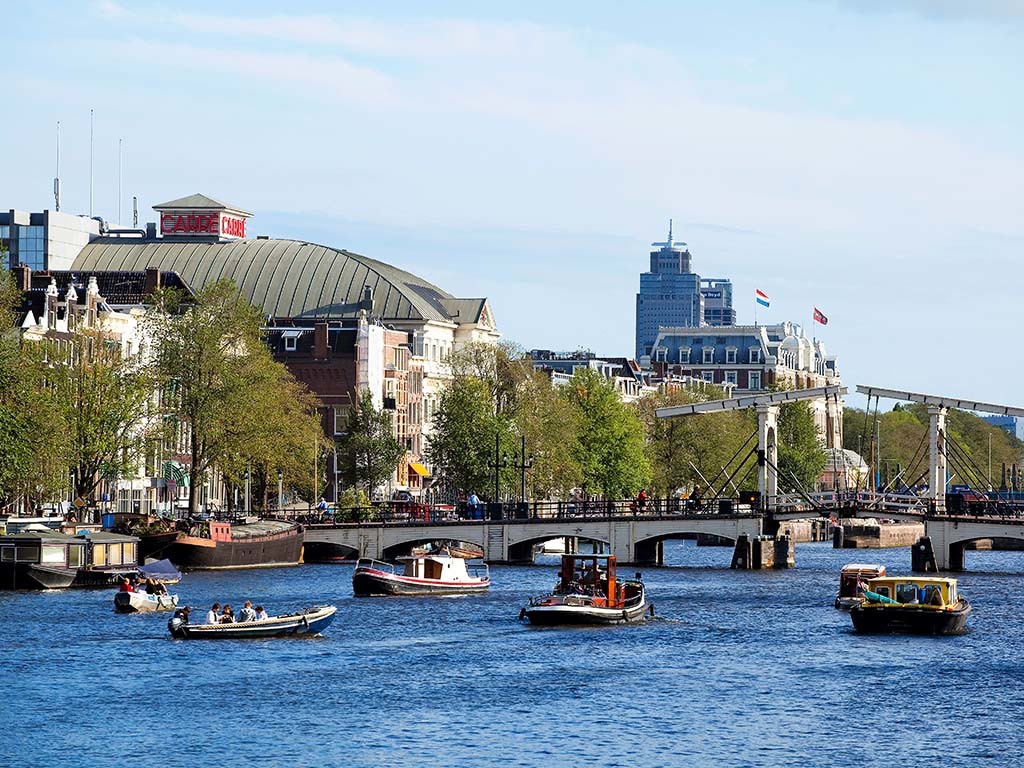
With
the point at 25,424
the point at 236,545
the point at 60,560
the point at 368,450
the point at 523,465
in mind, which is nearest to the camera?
the point at 60,560

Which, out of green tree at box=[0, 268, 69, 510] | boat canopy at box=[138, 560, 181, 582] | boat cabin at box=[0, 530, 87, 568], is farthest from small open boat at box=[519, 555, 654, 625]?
green tree at box=[0, 268, 69, 510]

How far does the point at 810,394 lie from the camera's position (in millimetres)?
157625

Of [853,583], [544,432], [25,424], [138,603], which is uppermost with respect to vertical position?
[544,432]

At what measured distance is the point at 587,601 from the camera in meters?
103

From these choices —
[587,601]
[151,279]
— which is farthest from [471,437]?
[587,601]

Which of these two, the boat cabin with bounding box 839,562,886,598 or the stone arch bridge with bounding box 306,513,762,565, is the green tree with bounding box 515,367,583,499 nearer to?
the stone arch bridge with bounding box 306,513,762,565

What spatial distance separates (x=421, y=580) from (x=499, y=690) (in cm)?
4035

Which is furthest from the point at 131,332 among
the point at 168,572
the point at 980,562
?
the point at 980,562

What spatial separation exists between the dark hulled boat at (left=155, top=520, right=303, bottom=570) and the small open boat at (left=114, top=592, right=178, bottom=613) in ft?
86.2

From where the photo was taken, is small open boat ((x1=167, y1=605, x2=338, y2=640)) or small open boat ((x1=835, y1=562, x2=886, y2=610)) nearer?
small open boat ((x1=167, y1=605, x2=338, y2=640))

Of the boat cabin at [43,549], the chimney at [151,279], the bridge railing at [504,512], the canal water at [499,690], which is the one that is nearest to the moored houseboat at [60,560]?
the boat cabin at [43,549]

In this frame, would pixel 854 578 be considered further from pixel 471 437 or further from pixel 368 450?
pixel 368 450

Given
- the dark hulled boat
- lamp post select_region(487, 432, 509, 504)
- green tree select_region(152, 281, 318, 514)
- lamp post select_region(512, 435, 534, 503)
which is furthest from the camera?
lamp post select_region(487, 432, 509, 504)

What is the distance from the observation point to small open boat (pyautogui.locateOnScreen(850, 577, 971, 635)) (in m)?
101
